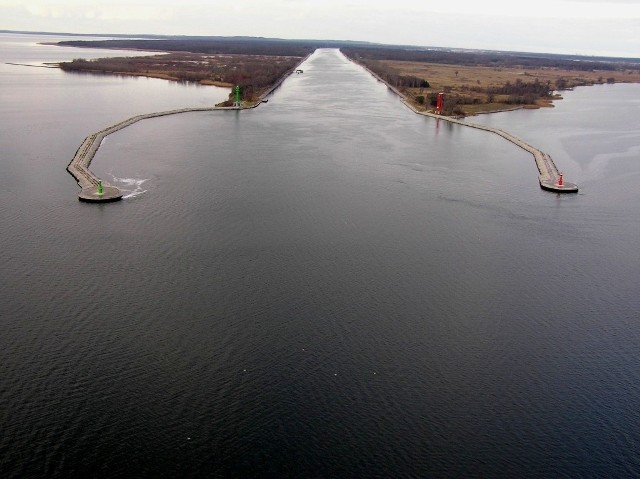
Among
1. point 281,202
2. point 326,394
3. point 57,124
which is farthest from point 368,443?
point 57,124

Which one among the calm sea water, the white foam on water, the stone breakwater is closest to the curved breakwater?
the stone breakwater

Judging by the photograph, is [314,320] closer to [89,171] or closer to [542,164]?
[89,171]

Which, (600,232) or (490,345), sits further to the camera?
(600,232)

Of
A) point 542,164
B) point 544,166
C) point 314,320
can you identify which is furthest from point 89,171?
point 542,164

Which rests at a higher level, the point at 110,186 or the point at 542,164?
the point at 542,164

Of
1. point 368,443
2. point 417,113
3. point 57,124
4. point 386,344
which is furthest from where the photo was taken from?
point 417,113

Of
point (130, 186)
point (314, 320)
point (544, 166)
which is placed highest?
point (544, 166)

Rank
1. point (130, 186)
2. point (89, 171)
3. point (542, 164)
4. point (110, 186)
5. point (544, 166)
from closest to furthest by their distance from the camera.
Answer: point (110, 186), point (130, 186), point (89, 171), point (544, 166), point (542, 164)

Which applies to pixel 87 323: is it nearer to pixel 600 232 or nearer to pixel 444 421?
pixel 444 421

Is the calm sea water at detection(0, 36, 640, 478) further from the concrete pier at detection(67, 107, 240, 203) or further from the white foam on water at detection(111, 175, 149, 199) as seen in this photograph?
the concrete pier at detection(67, 107, 240, 203)

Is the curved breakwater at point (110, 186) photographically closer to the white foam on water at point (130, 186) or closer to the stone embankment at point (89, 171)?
the stone embankment at point (89, 171)
